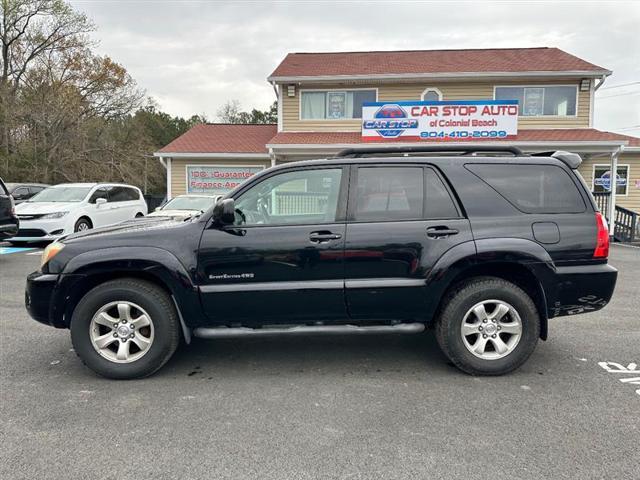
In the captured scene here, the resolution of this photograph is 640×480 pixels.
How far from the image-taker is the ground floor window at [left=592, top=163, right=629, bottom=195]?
1702 cm

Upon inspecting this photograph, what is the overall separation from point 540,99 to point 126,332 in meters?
17.0

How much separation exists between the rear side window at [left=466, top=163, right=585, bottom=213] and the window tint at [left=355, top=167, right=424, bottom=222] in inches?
19.6

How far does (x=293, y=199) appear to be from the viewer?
3885 mm

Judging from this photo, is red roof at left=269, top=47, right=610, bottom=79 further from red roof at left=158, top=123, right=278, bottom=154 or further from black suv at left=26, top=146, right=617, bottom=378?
black suv at left=26, top=146, right=617, bottom=378

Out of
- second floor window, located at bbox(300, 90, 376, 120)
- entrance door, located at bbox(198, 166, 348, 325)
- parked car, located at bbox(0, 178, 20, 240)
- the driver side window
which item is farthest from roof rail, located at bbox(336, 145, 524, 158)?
second floor window, located at bbox(300, 90, 376, 120)

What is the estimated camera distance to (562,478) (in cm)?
239

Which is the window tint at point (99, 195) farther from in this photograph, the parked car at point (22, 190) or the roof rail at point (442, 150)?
the roof rail at point (442, 150)

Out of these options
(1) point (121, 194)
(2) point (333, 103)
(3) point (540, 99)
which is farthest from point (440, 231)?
(3) point (540, 99)

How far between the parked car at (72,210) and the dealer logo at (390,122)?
7.94 m

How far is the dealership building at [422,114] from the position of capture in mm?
14992

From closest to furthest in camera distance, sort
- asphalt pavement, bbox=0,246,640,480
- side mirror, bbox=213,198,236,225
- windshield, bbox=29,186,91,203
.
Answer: asphalt pavement, bbox=0,246,640,480 < side mirror, bbox=213,198,236,225 < windshield, bbox=29,186,91,203

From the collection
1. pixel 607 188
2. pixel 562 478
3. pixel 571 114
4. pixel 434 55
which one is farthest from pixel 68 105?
pixel 562 478

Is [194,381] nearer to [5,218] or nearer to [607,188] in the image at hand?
[5,218]

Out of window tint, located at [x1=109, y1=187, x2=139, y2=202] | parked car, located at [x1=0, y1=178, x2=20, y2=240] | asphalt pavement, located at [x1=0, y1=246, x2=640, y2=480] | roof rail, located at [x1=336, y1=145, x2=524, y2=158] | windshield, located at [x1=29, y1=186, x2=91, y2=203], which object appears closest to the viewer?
asphalt pavement, located at [x1=0, y1=246, x2=640, y2=480]
